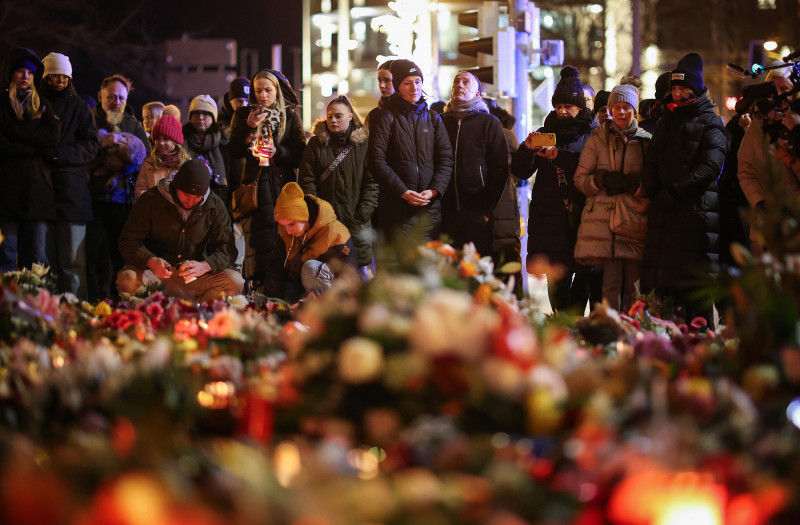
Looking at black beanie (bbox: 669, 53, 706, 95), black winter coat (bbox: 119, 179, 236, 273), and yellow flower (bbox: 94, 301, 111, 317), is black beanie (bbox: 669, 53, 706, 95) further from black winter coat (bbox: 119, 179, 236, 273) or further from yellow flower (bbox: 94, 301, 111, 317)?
yellow flower (bbox: 94, 301, 111, 317)

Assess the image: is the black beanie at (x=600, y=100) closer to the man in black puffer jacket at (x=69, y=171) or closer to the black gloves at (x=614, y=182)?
the black gloves at (x=614, y=182)

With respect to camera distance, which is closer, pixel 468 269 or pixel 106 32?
pixel 468 269

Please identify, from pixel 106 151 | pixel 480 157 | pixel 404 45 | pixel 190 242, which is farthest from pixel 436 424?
pixel 404 45

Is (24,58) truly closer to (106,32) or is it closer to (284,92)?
(284,92)

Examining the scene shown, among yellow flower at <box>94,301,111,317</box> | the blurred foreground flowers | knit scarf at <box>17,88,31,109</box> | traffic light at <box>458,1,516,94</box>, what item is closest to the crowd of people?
knit scarf at <box>17,88,31,109</box>

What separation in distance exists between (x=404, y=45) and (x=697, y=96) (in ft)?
31.0

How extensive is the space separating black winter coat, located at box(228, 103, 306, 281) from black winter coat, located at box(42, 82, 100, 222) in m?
1.09

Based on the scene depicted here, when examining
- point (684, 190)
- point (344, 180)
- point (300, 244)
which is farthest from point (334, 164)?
point (684, 190)

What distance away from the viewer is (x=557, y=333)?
264 cm

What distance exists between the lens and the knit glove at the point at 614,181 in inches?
296

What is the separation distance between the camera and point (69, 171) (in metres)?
8.38

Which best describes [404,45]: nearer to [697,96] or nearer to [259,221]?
[259,221]

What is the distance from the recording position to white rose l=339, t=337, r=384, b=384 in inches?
86.2

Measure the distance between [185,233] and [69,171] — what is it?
1.59m
